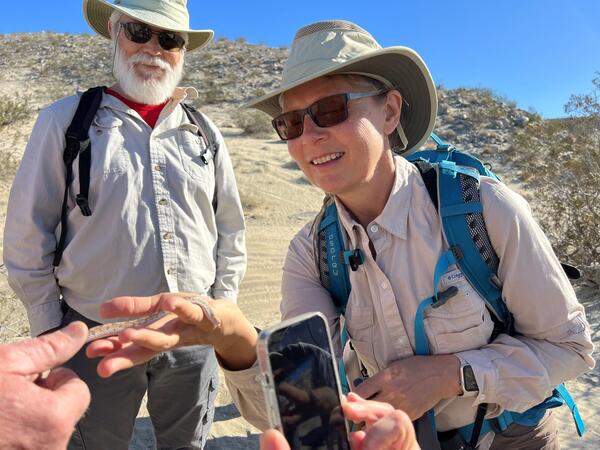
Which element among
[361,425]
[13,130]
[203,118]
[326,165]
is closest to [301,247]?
[326,165]

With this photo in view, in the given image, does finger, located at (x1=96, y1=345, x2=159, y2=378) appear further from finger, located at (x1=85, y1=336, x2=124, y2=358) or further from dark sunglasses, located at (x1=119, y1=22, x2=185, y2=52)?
dark sunglasses, located at (x1=119, y1=22, x2=185, y2=52)

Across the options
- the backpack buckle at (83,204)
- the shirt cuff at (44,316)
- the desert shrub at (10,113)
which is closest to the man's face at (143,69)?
the backpack buckle at (83,204)

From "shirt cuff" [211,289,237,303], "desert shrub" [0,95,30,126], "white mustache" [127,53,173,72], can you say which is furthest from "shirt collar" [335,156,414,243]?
"desert shrub" [0,95,30,126]

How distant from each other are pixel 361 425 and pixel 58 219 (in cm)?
149

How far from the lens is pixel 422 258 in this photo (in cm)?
147

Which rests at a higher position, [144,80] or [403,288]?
[144,80]

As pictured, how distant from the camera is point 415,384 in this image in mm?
1355

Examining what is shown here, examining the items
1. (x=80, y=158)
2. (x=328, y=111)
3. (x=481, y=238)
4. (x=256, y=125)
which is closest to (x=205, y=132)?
(x=80, y=158)

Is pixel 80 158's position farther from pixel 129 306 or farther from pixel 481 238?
pixel 481 238

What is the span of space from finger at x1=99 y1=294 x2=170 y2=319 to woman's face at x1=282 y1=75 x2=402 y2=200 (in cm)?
66

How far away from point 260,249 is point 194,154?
15.9ft

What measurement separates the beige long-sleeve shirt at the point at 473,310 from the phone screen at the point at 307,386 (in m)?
0.52

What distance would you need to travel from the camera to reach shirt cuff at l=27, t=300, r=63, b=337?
6.67 ft

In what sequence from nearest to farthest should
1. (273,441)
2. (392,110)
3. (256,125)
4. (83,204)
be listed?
(273,441) → (392,110) → (83,204) → (256,125)
